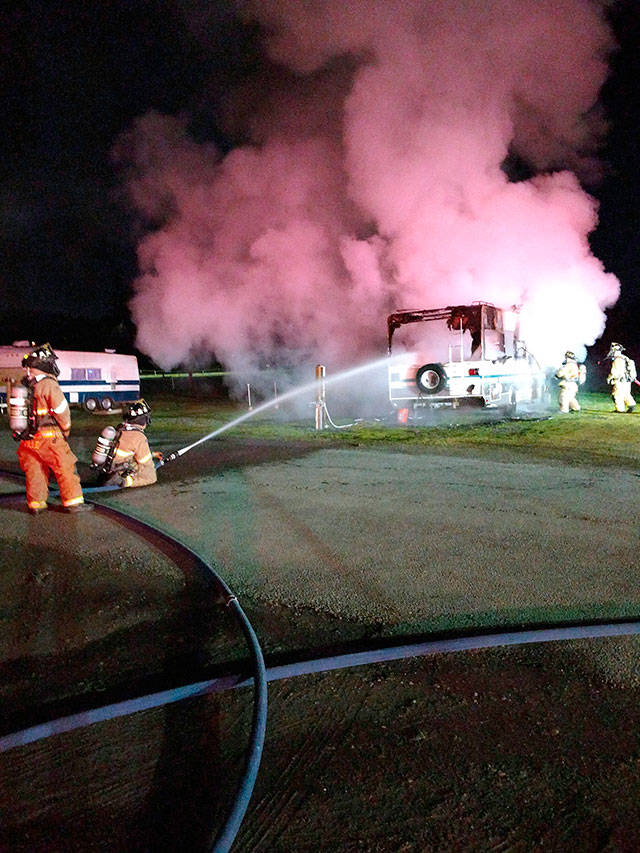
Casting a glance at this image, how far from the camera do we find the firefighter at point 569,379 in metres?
15.0

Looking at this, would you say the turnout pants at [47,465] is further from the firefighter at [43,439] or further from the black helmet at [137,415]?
the black helmet at [137,415]

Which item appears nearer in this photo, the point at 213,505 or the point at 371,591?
the point at 371,591

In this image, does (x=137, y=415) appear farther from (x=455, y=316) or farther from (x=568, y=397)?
(x=568, y=397)

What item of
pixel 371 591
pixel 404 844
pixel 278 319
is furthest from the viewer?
pixel 278 319

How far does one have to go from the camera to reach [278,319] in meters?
16.2

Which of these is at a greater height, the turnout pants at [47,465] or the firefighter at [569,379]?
the firefighter at [569,379]

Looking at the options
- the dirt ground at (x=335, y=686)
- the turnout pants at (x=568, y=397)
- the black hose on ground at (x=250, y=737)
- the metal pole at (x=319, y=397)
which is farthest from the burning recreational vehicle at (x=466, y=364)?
the black hose on ground at (x=250, y=737)

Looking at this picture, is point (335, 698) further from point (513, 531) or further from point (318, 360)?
point (318, 360)

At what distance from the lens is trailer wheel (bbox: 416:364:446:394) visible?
1317 centimetres

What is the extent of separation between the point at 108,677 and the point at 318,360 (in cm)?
1482

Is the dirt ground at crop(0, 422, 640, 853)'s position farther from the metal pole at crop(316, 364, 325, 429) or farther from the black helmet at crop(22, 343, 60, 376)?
the metal pole at crop(316, 364, 325, 429)

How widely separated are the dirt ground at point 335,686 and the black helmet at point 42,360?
1565mm

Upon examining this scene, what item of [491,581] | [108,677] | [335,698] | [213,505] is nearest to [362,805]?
[335,698]

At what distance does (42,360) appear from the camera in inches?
255
